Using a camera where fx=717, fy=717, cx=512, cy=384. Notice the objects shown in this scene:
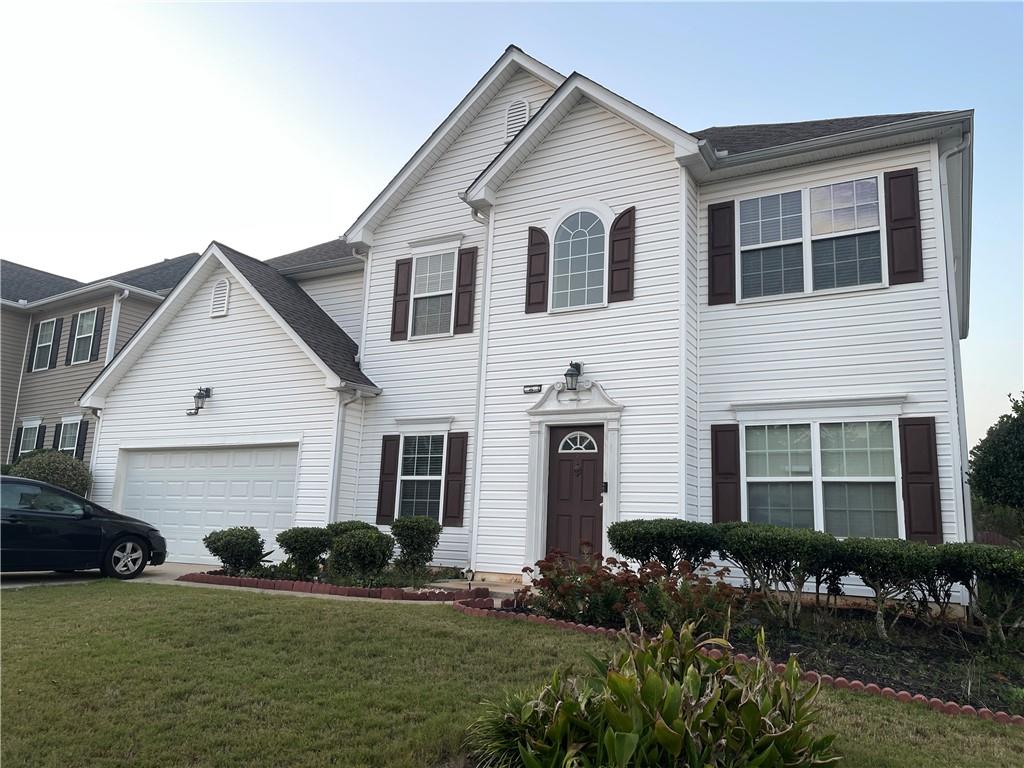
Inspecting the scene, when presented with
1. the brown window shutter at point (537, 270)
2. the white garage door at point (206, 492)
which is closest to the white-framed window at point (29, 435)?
the white garage door at point (206, 492)

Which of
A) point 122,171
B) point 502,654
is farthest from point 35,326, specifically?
point 502,654

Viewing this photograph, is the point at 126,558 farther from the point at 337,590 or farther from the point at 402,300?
the point at 402,300

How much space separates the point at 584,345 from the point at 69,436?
50.0ft

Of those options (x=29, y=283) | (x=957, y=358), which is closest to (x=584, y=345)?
(x=957, y=358)

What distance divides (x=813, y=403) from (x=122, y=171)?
27.9 ft

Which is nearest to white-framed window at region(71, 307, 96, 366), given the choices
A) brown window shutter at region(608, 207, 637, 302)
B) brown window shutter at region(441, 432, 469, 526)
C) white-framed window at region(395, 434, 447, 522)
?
white-framed window at region(395, 434, 447, 522)

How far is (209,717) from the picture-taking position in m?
4.35

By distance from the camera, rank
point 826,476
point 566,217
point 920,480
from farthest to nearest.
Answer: point 566,217, point 826,476, point 920,480

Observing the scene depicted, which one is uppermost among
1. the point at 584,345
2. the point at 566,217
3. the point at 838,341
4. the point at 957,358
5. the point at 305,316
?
the point at 566,217

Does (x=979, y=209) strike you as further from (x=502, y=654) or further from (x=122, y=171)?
(x=122, y=171)

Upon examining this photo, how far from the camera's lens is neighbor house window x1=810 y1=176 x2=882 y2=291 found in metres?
9.68

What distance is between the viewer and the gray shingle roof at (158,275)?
19806 mm

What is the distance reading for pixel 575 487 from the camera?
10.7 m

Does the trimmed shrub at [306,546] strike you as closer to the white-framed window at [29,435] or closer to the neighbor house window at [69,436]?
the neighbor house window at [69,436]
